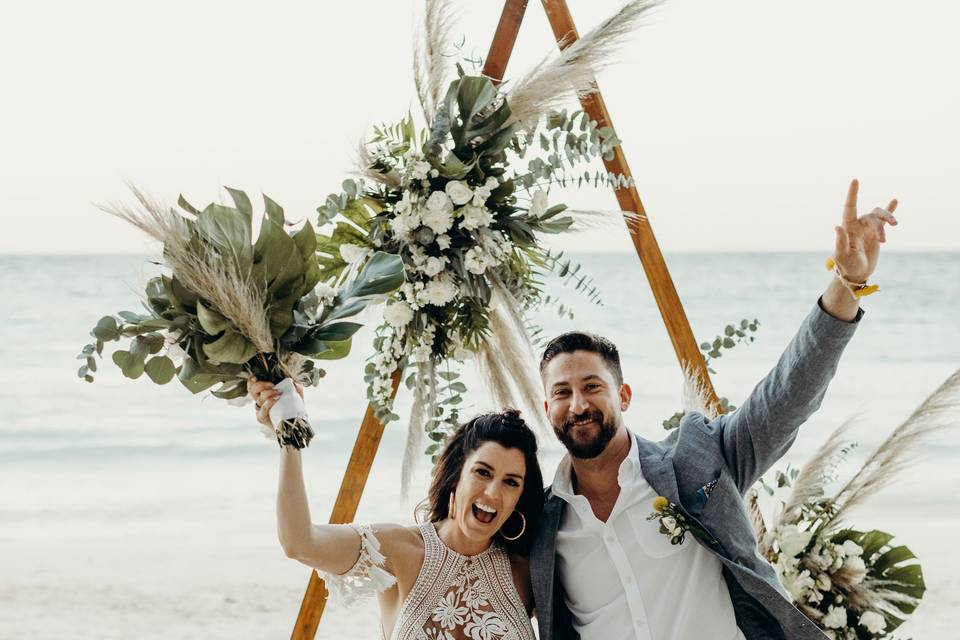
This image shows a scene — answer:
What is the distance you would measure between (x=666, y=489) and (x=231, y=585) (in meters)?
5.95

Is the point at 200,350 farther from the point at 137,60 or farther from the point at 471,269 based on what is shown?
the point at 137,60

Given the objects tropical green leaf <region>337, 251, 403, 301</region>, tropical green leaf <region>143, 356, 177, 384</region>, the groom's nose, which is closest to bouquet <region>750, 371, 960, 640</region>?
the groom's nose

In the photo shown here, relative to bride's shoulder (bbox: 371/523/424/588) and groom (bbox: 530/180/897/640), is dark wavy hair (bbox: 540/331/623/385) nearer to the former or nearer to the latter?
groom (bbox: 530/180/897/640)

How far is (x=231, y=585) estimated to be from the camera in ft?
25.9

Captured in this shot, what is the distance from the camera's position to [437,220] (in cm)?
281

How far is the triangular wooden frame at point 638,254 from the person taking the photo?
117 inches

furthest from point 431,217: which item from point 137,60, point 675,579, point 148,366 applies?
point 137,60

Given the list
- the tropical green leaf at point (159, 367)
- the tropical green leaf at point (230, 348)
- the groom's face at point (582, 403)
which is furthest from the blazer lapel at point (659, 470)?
the tropical green leaf at point (159, 367)

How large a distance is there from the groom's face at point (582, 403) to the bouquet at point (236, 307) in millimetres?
589

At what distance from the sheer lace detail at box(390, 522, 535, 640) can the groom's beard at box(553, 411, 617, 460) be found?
0.36 meters

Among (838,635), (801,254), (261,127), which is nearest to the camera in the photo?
(838,635)

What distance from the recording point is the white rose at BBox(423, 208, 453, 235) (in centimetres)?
281

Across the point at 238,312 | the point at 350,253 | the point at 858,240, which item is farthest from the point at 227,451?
the point at 858,240

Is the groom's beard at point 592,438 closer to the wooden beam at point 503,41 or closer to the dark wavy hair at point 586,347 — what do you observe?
the dark wavy hair at point 586,347
